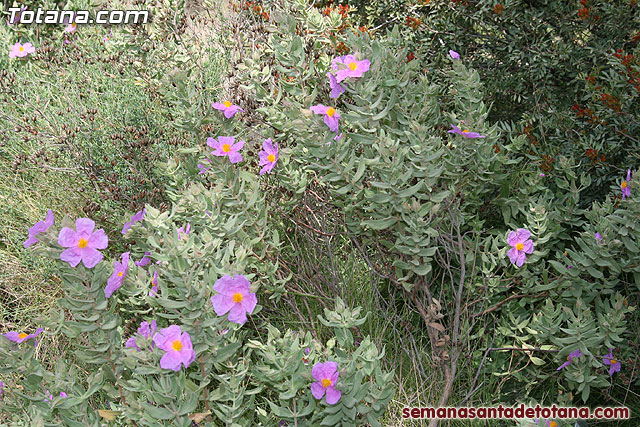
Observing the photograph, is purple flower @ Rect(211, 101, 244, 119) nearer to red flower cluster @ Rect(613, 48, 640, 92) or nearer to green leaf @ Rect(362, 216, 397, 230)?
green leaf @ Rect(362, 216, 397, 230)

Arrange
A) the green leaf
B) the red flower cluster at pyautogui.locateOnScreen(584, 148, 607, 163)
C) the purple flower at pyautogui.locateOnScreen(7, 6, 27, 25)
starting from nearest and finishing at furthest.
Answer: the green leaf → the red flower cluster at pyautogui.locateOnScreen(584, 148, 607, 163) → the purple flower at pyautogui.locateOnScreen(7, 6, 27, 25)

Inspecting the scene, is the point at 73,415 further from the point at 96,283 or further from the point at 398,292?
the point at 398,292

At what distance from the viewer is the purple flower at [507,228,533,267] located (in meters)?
2.43

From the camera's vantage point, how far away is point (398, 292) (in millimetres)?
3105

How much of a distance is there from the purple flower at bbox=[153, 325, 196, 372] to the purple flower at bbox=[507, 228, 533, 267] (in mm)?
1314

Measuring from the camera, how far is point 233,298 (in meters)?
1.86

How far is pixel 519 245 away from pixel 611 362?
23.2 inches

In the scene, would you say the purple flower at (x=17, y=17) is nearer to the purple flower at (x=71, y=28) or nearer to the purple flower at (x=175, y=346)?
Answer: the purple flower at (x=71, y=28)

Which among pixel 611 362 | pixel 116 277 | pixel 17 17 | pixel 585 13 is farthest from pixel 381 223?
pixel 17 17

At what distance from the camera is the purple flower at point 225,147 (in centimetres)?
238

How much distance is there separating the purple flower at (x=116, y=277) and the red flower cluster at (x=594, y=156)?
2.06m

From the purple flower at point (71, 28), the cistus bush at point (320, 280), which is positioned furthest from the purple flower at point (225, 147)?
the purple flower at point (71, 28)

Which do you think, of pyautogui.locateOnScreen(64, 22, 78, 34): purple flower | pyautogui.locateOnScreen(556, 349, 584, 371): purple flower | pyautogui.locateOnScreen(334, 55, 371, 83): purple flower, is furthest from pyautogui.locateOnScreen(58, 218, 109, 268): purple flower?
pyautogui.locateOnScreen(64, 22, 78, 34): purple flower

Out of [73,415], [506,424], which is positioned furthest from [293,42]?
[506,424]
